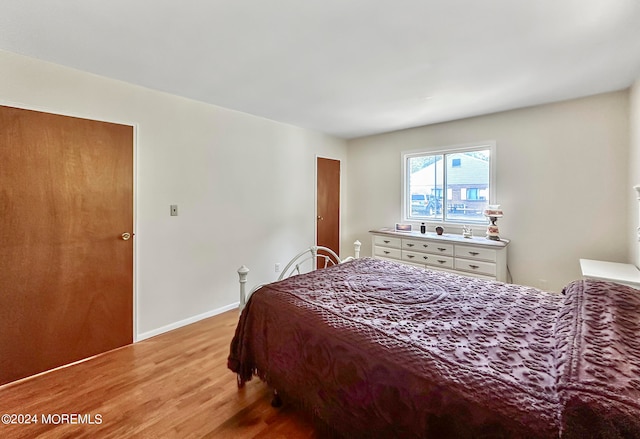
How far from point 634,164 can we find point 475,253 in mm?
1533

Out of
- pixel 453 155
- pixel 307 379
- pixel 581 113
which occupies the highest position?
pixel 581 113

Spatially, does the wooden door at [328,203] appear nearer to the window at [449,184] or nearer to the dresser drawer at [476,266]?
the window at [449,184]

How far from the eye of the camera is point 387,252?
3996 mm

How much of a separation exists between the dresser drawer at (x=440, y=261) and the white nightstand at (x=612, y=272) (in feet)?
3.89

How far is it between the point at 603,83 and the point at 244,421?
13.1 ft

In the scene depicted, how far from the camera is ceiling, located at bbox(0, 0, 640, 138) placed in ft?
5.02

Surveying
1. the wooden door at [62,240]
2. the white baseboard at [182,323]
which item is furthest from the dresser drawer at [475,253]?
the wooden door at [62,240]

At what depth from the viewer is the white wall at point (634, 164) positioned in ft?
7.81

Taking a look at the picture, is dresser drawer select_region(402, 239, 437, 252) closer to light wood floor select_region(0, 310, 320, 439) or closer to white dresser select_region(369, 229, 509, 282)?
white dresser select_region(369, 229, 509, 282)

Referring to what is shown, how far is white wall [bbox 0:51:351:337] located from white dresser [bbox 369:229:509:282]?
4.79 feet

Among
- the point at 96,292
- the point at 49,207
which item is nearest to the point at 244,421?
the point at 96,292

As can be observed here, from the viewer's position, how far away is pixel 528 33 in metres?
1.74

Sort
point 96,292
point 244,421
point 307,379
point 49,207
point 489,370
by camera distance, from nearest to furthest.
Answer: point 489,370
point 307,379
point 244,421
point 49,207
point 96,292

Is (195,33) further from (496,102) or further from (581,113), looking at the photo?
(581,113)
